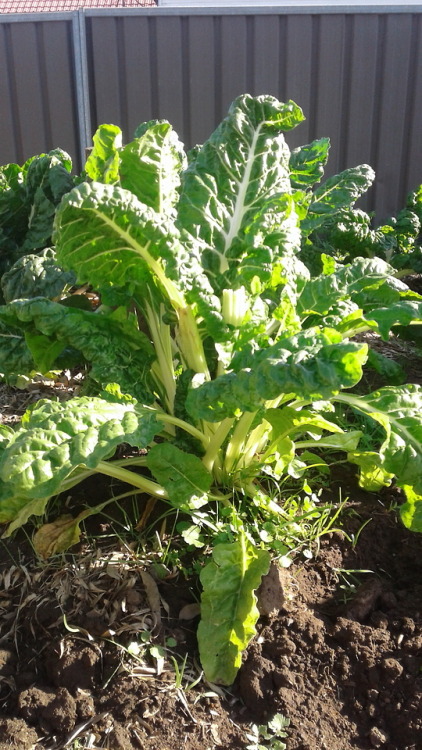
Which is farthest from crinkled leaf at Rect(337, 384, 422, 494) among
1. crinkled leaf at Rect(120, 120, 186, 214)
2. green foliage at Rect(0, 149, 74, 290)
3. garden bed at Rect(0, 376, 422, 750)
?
green foliage at Rect(0, 149, 74, 290)

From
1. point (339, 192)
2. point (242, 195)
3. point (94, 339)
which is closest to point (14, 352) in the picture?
point (94, 339)

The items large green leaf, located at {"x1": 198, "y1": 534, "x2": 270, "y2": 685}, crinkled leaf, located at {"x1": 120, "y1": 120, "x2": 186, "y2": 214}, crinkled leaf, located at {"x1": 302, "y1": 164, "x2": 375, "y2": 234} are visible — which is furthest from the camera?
crinkled leaf, located at {"x1": 302, "y1": 164, "x2": 375, "y2": 234}

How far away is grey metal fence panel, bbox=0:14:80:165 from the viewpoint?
20.7ft

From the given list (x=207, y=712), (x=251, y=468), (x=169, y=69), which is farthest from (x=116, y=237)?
(x=169, y=69)

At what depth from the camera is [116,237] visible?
2.01m

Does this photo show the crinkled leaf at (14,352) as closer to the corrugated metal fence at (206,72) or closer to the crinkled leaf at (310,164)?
the crinkled leaf at (310,164)

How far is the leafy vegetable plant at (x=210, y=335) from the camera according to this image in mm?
1796

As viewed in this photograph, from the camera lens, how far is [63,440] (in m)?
1.68

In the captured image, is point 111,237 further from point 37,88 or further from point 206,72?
point 37,88

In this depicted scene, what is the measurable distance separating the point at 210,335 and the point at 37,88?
17.4ft

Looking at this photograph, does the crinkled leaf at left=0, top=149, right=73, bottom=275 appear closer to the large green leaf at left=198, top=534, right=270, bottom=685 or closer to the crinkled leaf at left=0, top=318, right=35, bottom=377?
the crinkled leaf at left=0, top=318, right=35, bottom=377

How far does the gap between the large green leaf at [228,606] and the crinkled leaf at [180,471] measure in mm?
179

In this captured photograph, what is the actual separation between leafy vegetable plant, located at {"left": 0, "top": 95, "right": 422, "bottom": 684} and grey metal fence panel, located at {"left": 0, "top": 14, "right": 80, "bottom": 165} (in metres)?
4.61

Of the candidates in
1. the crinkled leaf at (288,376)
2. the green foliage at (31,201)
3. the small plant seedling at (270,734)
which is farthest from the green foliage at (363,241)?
the small plant seedling at (270,734)
